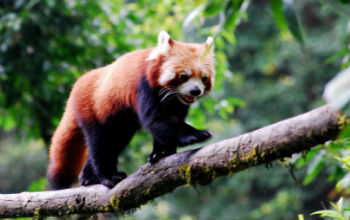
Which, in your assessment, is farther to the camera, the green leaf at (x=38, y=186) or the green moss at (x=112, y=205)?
the green leaf at (x=38, y=186)

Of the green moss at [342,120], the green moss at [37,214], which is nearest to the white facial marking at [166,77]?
the green moss at [37,214]

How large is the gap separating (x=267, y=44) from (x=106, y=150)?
7.88 meters

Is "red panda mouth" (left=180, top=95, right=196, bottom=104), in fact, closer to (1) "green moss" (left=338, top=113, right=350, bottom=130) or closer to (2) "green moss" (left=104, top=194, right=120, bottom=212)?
(2) "green moss" (left=104, top=194, right=120, bottom=212)

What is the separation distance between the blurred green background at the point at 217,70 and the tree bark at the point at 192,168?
156 millimetres

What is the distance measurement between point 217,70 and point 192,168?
2.06 meters

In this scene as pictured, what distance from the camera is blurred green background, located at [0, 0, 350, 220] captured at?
1.93 metres

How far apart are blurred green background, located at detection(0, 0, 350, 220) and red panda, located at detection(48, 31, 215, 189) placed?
34 cm

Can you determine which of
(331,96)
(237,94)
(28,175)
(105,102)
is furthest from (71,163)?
(237,94)

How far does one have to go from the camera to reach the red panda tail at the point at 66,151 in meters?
2.89

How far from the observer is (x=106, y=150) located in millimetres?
2721

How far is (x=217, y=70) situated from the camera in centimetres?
377

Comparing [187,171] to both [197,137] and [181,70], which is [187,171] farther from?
[181,70]

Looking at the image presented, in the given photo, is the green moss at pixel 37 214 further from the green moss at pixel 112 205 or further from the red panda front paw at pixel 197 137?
the red panda front paw at pixel 197 137

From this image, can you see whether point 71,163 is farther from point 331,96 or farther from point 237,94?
point 237,94
